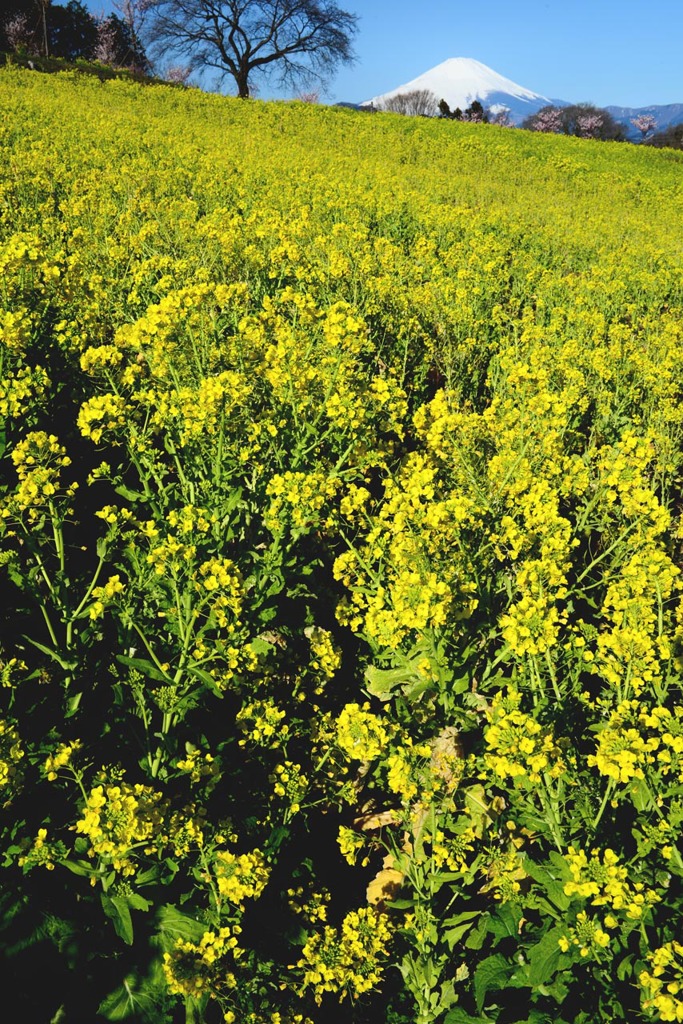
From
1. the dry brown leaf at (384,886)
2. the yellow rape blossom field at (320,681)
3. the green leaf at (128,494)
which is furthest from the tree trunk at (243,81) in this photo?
the dry brown leaf at (384,886)

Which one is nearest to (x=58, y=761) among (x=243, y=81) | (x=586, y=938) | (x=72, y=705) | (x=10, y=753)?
(x=10, y=753)

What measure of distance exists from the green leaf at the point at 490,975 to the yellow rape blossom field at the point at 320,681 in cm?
2

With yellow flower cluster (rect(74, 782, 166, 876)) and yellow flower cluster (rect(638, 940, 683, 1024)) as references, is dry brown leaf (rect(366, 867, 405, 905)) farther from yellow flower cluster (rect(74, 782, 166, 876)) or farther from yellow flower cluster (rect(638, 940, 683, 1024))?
yellow flower cluster (rect(74, 782, 166, 876))

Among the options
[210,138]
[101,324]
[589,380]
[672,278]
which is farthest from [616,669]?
[210,138]

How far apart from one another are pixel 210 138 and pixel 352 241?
12.5m

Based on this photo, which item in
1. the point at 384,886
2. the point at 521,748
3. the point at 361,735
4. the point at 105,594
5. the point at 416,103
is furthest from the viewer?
the point at 416,103

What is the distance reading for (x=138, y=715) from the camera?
2.77 m

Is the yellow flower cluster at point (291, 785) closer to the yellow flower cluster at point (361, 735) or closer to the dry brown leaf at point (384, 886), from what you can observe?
the yellow flower cluster at point (361, 735)

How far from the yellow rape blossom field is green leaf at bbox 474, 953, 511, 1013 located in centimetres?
2

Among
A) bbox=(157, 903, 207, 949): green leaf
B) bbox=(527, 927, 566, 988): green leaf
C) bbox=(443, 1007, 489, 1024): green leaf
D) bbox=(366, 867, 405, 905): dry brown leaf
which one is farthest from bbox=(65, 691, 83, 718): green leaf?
bbox=(527, 927, 566, 988): green leaf

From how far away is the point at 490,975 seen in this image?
7.46 feet

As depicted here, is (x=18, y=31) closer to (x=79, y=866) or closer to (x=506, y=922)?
(x=79, y=866)

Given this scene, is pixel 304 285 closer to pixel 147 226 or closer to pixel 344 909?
pixel 147 226

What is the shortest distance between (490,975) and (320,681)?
152cm
